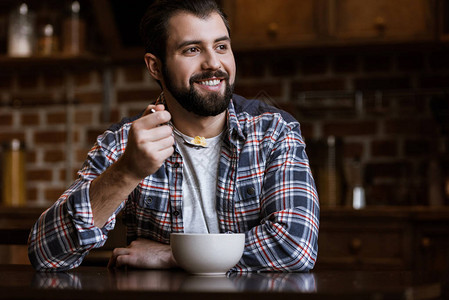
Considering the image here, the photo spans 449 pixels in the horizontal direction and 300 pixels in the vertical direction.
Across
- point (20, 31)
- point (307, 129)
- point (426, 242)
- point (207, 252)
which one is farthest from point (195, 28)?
point (20, 31)

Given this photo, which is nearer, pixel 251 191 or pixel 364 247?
pixel 251 191

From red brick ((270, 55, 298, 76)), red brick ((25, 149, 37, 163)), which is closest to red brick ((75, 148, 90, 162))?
red brick ((25, 149, 37, 163))

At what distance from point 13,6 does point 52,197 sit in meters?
0.96

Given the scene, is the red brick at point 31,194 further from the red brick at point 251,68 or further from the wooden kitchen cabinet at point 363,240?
the wooden kitchen cabinet at point 363,240

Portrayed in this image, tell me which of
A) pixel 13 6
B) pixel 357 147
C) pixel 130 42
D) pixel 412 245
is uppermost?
pixel 13 6

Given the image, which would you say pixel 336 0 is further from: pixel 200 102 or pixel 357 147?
pixel 200 102

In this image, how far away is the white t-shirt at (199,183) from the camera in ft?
5.22

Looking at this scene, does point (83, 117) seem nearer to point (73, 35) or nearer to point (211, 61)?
point (73, 35)

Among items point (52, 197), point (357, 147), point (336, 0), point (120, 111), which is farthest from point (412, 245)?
point (52, 197)

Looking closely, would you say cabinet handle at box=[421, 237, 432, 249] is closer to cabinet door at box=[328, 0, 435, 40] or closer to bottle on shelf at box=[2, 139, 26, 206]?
cabinet door at box=[328, 0, 435, 40]

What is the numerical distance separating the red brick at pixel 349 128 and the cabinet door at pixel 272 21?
1.36 ft

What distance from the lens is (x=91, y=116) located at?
128 inches

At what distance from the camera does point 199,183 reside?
1625 mm

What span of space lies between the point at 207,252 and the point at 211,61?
Answer: 62cm
